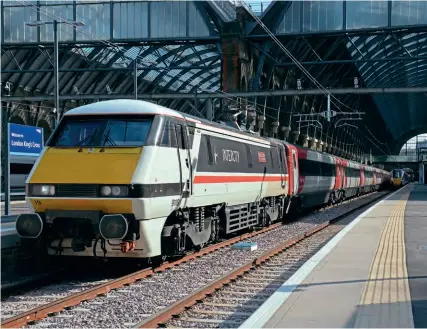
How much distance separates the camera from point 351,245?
46.9ft

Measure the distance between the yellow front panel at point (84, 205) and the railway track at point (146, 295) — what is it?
118cm

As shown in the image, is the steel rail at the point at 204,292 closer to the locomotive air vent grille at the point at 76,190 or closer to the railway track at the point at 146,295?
the railway track at the point at 146,295

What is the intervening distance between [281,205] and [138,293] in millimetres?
12882

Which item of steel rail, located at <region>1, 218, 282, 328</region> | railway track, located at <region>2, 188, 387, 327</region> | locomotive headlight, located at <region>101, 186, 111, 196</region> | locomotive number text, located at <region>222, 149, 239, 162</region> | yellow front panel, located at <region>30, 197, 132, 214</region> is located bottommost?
railway track, located at <region>2, 188, 387, 327</region>

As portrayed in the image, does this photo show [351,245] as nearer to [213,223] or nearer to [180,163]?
[213,223]

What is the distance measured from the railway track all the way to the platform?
1.05 m

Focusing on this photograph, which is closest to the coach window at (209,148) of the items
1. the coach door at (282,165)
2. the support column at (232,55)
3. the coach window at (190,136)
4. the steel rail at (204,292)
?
the coach window at (190,136)

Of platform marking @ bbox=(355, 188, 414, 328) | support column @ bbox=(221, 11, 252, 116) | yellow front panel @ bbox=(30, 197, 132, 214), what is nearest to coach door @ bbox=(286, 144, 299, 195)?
platform marking @ bbox=(355, 188, 414, 328)

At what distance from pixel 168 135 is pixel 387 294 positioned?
15.5ft

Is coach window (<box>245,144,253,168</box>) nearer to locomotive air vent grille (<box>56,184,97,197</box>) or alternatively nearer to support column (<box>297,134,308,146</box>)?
locomotive air vent grille (<box>56,184,97,197</box>)

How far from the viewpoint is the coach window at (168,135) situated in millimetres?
10680

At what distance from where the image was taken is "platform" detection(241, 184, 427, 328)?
701 cm

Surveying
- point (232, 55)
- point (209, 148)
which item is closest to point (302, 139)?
point (232, 55)

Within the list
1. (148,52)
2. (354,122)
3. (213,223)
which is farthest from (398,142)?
(213,223)
